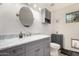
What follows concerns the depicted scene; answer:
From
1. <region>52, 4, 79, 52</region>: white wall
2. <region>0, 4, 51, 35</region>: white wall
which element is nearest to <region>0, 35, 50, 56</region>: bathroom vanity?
<region>0, 4, 51, 35</region>: white wall

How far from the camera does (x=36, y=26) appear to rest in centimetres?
136

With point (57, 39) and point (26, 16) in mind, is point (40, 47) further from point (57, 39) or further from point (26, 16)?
point (26, 16)

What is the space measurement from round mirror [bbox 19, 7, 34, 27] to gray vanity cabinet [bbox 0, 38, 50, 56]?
0.33 metres

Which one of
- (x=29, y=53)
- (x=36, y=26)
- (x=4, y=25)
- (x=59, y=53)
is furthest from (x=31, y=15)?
(x=59, y=53)

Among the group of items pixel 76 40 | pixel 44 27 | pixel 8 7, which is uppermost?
pixel 8 7

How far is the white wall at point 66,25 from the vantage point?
1193 millimetres

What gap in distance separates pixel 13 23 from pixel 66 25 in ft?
2.33

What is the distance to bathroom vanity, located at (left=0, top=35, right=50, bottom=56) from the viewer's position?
976mm

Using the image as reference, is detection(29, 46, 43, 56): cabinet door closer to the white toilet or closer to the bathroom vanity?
the bathroom vanity

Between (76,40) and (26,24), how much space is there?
74 cm

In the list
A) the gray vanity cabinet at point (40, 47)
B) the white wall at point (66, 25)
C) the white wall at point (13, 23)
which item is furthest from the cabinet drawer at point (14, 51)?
the white wall at point (66, 25)

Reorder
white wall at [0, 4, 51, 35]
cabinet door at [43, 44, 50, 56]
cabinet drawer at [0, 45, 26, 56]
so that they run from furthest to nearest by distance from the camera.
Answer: cabinet door at [43, 44, 50, 56] → white wall at [0, 4, 51, 35] → cabinet drawer at [0, 45, 26, 56]

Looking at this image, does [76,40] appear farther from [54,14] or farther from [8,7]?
[8,7]

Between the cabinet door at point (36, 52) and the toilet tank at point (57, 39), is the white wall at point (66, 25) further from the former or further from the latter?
the cabinet door at point (36, 52)
